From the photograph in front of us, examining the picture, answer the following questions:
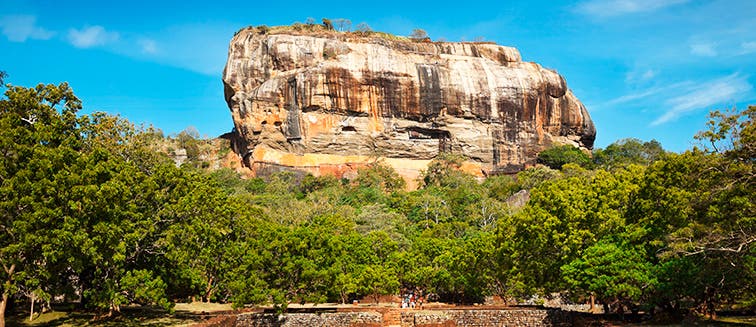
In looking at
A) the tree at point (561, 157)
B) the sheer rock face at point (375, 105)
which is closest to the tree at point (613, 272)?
the sheer rock face at point (375, 105)

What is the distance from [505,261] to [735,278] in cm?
1024

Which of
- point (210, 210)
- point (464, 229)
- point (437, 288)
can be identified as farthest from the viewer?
point (464, 229)

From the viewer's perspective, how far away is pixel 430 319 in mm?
24750

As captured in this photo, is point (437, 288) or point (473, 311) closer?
point (473, 311)

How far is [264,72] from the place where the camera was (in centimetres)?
A: 7069

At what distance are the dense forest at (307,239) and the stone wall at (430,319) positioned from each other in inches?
33.0

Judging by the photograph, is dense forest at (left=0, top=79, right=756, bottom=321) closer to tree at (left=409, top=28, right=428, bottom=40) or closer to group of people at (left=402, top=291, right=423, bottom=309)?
group of people at (left=402, top=291, right=423, bottom=309)

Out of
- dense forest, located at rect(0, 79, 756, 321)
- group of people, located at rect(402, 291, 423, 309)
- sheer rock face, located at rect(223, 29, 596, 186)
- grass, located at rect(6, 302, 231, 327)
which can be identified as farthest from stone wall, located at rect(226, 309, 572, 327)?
sheer rock face, located at rect(223, 29, 596, 186)

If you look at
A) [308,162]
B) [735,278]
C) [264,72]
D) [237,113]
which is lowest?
[735,278]

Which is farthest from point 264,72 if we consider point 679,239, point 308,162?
point 679,239

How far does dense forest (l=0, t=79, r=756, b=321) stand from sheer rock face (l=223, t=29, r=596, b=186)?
33.6 metres

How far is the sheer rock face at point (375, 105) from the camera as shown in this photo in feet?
226

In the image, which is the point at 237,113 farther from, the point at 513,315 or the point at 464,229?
the point at 513,315

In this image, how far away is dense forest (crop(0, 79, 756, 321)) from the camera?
1717 cm
